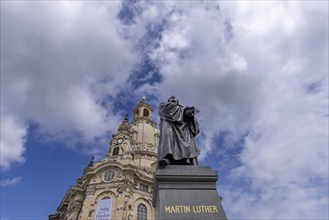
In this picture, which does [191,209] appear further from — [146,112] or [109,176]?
[146,112]

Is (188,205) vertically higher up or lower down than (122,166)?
lower down

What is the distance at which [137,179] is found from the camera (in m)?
35.6

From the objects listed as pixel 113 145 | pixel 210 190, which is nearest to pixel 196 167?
pixel 210 190

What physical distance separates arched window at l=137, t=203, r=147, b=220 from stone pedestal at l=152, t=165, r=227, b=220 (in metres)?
29.4

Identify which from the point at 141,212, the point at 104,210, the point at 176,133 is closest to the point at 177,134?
the point at 176,133

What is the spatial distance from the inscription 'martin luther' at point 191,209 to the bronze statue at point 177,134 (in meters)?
1.30

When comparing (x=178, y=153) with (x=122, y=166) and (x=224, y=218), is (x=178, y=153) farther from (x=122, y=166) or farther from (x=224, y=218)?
(x=122, y=166)

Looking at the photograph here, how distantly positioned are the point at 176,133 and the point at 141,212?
29.0 m

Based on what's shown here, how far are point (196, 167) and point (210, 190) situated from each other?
2.24ft

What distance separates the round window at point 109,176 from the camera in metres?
34.2

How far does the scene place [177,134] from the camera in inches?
284

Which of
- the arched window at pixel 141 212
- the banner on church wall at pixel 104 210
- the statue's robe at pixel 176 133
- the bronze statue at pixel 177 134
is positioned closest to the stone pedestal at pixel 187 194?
the bronze statue at pixel 177 134

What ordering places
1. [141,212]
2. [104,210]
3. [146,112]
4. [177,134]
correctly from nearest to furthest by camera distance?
[177,134] → [104,210] → [141,212] → [146,112]

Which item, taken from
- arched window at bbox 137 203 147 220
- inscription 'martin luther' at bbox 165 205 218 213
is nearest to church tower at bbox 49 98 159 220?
arched window at bbox 137 203 147 220
